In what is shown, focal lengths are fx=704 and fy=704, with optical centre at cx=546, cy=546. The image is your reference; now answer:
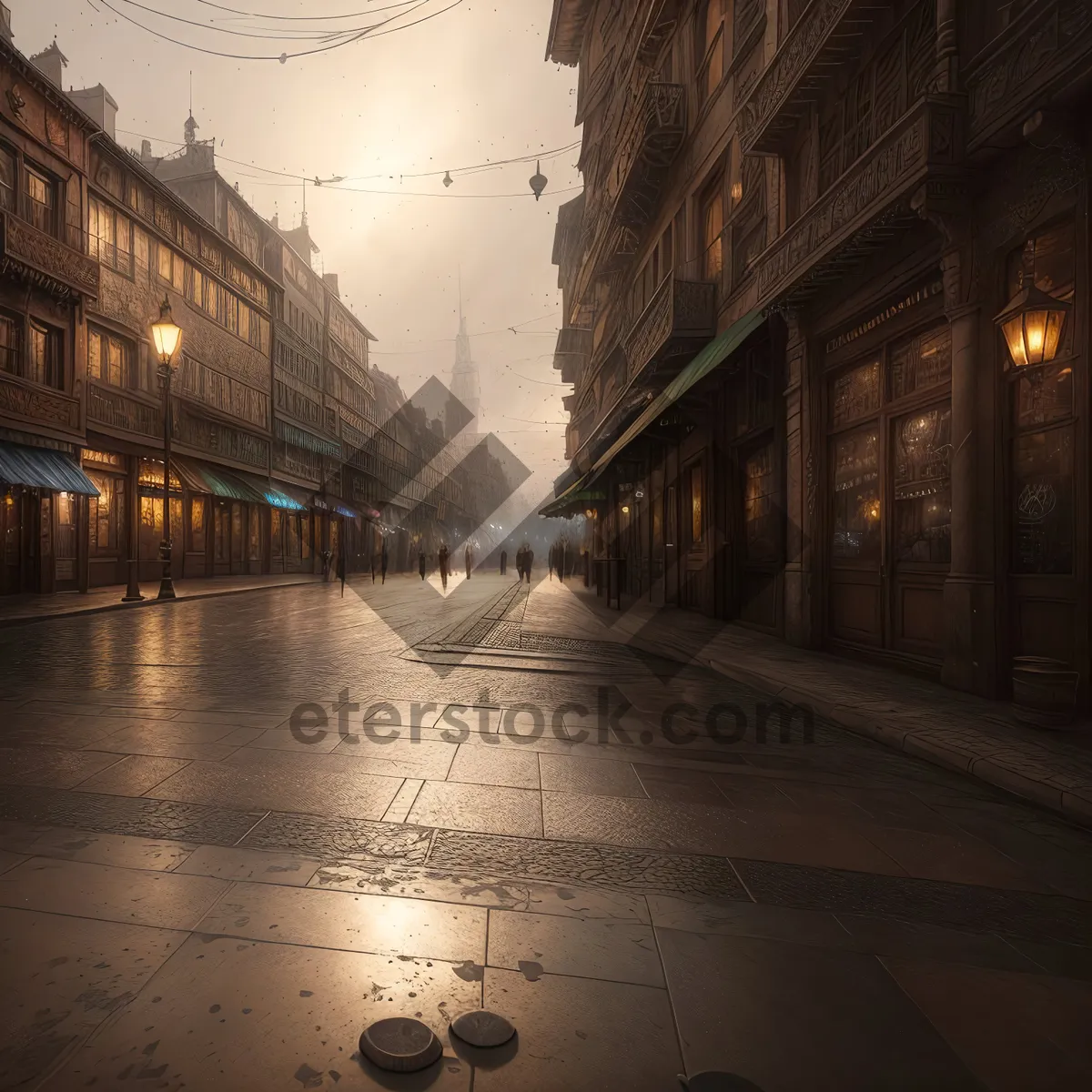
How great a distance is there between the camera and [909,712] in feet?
20.8

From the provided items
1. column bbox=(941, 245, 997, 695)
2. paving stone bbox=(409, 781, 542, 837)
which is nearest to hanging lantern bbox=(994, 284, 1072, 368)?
column bbox=(941, 245, 997, 695)

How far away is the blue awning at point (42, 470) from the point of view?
15961mm

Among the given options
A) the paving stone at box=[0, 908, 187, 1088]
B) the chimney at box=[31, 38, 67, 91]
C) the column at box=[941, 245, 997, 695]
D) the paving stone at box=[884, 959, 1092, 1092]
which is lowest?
the paving stone at box=[884, 959, 1092, 1092]

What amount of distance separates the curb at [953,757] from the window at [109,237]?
2389 centimetres

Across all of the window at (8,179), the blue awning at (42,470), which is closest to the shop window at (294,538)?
the blue awning at (42,470)

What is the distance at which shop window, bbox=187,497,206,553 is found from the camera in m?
27.4

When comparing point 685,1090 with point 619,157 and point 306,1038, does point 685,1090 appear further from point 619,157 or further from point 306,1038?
point 619,157

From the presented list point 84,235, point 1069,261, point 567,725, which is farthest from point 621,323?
A: point 567,725

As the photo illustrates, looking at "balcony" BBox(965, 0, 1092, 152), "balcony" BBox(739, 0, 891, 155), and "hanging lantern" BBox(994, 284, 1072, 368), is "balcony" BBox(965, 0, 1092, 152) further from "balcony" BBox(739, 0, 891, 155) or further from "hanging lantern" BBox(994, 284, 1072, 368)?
"balcony" BBox(739, 0, 891, 155)

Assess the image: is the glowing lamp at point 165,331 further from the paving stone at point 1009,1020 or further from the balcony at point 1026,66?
the paving stone at point 1009,1020

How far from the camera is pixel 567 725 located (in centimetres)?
599

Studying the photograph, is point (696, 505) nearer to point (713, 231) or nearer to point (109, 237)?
point (713, 231)

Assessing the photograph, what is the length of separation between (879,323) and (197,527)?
26.0 metres

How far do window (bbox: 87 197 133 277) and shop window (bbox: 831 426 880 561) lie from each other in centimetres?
2213
